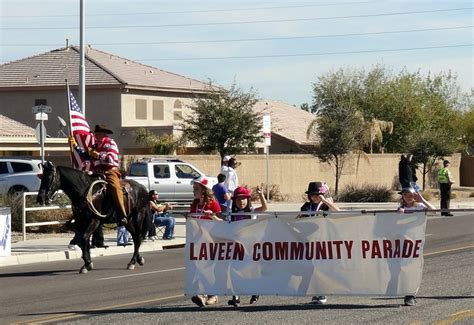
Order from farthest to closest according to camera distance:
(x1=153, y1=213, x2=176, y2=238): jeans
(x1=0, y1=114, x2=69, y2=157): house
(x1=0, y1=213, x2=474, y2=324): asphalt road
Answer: (x1=0, y1=114, x2=69, y2=157): house < (x1=153, y1=213, x2=176, y2=238): jeans < (x1=0, y1=213, x2=474, y2=324): asphalt road

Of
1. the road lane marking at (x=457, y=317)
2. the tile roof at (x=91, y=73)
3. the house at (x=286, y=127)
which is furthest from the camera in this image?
the house at (x=286, y=127)

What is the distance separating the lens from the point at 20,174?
3719 cm

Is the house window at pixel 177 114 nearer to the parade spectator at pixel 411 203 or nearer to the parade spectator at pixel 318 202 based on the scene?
the parade spectator at pixel 411 203

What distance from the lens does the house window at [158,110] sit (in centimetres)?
5969

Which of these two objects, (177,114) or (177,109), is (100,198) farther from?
(177,109)

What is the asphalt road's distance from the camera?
13047mm

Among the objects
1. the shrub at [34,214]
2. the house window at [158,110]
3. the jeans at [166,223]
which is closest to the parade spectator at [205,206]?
the jeans at [166,223]

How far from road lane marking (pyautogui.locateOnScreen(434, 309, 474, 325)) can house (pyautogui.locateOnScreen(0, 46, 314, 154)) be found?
42323 millimetres

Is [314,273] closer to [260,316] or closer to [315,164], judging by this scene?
[260,316]

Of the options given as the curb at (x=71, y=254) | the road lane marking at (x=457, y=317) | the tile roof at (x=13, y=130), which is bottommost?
the curb at (x=71, y=254)

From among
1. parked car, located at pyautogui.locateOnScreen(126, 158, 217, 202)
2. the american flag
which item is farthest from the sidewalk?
parked car, located at pyautogui.locateOnScreen(126, 158, 217, 202)

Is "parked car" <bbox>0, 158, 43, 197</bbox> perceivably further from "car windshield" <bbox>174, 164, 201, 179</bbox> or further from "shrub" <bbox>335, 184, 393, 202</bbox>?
"shrub" <bbox>335, 184, 393, 202</bbox>

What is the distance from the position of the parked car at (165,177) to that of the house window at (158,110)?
21.2 m

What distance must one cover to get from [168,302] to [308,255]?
Answer: 7.75ft
